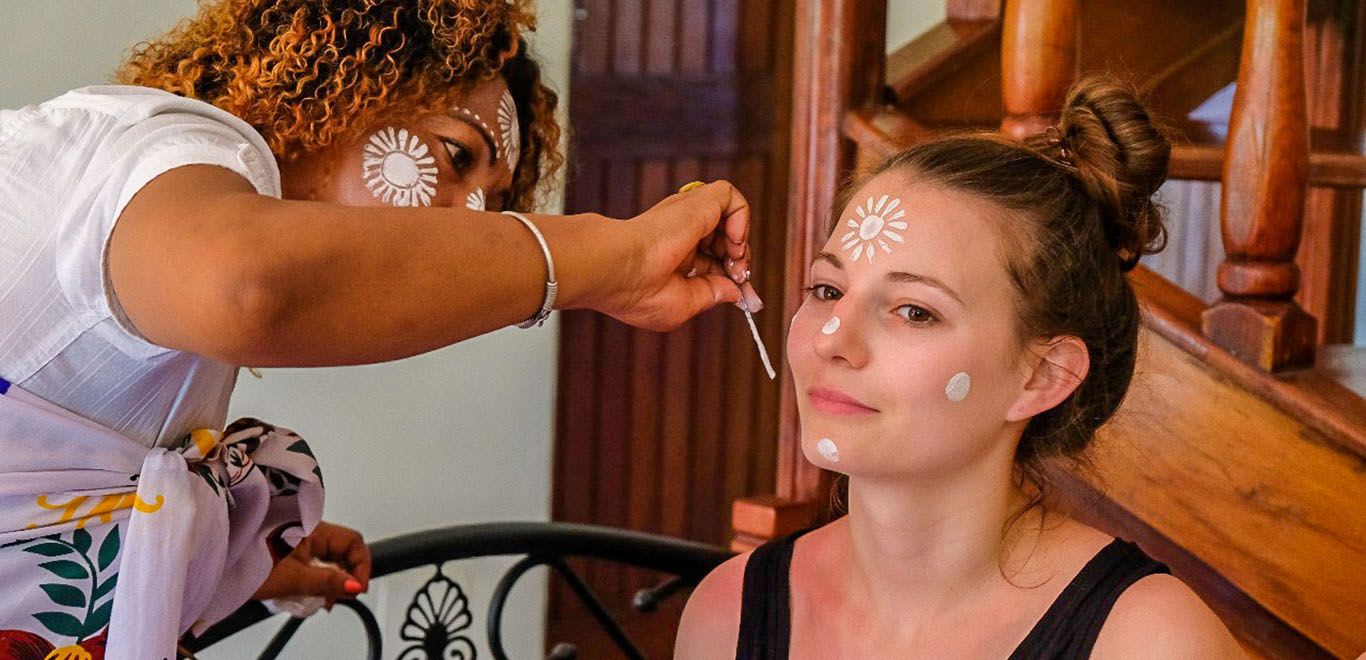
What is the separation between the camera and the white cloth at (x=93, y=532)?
132cm

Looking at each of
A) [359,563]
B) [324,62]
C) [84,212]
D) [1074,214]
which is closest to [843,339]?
[1074,214]

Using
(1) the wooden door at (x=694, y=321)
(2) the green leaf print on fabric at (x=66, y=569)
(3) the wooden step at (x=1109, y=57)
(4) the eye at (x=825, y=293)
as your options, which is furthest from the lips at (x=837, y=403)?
(1) the wooden door at (x=694, y=321)

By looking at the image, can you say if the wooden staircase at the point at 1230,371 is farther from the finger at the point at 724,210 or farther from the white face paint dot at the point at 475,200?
the white face paint dot at the point at 475,200

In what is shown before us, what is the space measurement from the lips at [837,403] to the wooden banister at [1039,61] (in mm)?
580

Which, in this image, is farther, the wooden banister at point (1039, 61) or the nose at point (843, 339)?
the wooden banister at point (1039, 61)

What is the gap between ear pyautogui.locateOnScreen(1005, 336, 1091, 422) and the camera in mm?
1546

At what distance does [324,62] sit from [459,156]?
19 cm

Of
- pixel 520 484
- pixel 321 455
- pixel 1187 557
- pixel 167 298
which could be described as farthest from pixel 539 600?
pixel 167 298

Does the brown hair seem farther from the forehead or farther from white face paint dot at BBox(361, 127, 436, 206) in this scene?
white face paint dot at BBox(361, 127, 436, 206)

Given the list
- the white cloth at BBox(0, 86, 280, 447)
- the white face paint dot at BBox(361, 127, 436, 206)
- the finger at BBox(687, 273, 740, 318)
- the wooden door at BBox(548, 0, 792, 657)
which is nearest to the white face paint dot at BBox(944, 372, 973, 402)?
the finger at BBox(687, 273, 740, 318)

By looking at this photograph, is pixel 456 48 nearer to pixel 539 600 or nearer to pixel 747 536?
pixel 747 536

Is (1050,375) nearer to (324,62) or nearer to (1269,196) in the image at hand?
(1269,196)

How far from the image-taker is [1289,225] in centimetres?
174

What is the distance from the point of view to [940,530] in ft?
5.04
